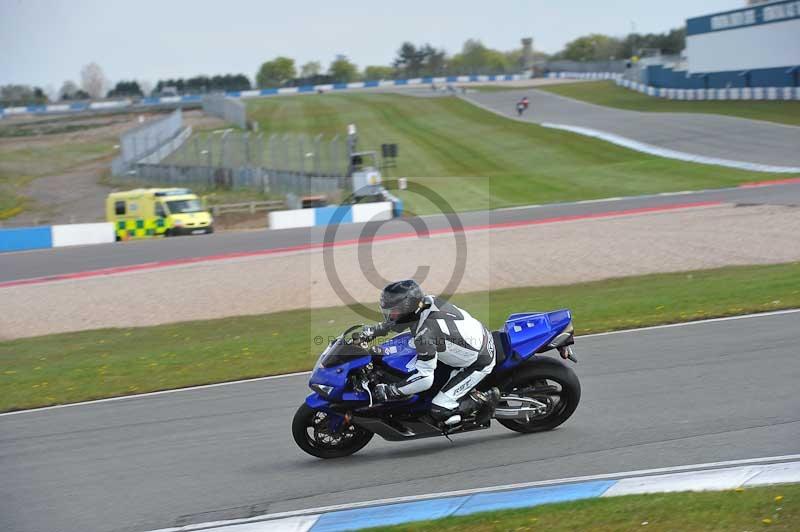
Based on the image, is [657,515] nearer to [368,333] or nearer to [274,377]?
[368,333]

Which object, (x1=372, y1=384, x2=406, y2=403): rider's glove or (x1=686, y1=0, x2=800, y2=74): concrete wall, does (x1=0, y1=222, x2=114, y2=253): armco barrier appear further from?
(x1=686, y1=0, x2=800, y2=74): concrete wall

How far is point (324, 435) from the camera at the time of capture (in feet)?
27.6

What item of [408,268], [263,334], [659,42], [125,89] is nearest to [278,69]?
[125,89]

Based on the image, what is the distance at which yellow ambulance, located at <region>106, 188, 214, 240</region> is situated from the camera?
33.9 metres

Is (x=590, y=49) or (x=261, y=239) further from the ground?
(x=590, y=49)

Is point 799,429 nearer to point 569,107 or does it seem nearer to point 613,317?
point 613,317

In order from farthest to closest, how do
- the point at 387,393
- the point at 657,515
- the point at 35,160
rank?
1. the point at 35,160
2. the point at 387,393
3. the point at 657,515

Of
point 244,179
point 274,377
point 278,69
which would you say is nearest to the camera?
point 274,377

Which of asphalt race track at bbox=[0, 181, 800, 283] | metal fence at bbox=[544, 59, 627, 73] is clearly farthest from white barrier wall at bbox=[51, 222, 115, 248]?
metal fence at bbox=[544, 59, 627, 73]

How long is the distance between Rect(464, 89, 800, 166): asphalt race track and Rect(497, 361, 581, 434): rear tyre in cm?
3287

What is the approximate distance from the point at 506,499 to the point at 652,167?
121ft

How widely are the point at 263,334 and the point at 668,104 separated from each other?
192ft

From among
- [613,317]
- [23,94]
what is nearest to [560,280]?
[613,317]

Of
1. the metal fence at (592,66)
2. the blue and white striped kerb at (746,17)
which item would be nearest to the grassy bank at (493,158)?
the blue and white striped kerb at (746,17)
